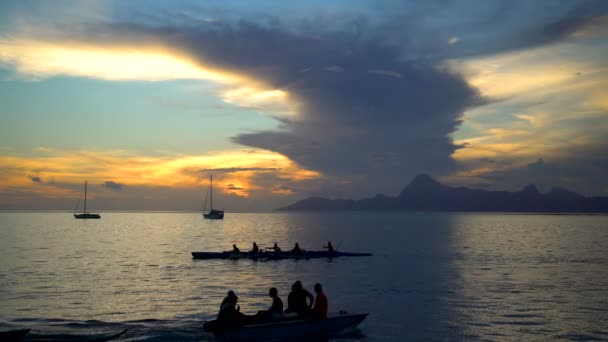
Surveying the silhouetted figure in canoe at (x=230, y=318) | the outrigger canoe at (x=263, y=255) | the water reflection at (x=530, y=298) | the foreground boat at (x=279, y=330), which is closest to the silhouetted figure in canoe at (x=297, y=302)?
the foreground boat at (x=279, y=330)

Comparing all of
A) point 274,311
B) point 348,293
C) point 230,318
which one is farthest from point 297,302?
point 348,293

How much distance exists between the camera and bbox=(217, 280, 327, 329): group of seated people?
22672 mm

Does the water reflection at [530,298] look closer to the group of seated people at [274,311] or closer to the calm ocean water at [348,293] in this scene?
the calm ocean water at [348,293]

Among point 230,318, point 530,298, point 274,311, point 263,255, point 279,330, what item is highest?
point 274,311

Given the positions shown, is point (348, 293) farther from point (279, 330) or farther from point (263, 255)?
point (263, 255)

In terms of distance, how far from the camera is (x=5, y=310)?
101 feet

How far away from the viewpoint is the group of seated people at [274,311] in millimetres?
22672

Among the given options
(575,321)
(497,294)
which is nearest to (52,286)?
(497,294)

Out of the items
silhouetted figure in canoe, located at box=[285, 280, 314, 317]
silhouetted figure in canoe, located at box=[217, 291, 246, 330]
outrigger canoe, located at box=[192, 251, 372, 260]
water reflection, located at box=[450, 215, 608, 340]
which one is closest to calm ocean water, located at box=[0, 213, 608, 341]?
water reflection, located at box=[450, 215, 608, 340]

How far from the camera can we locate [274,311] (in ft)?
75.9

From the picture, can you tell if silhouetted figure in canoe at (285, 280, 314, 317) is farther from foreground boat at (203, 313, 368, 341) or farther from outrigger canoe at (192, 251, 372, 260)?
outrigger canoe at (192, 251, 372, 260)

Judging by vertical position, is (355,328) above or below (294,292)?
below

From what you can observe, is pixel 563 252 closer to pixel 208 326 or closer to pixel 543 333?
pixel 543 333

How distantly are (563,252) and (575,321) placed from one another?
53.5 m
